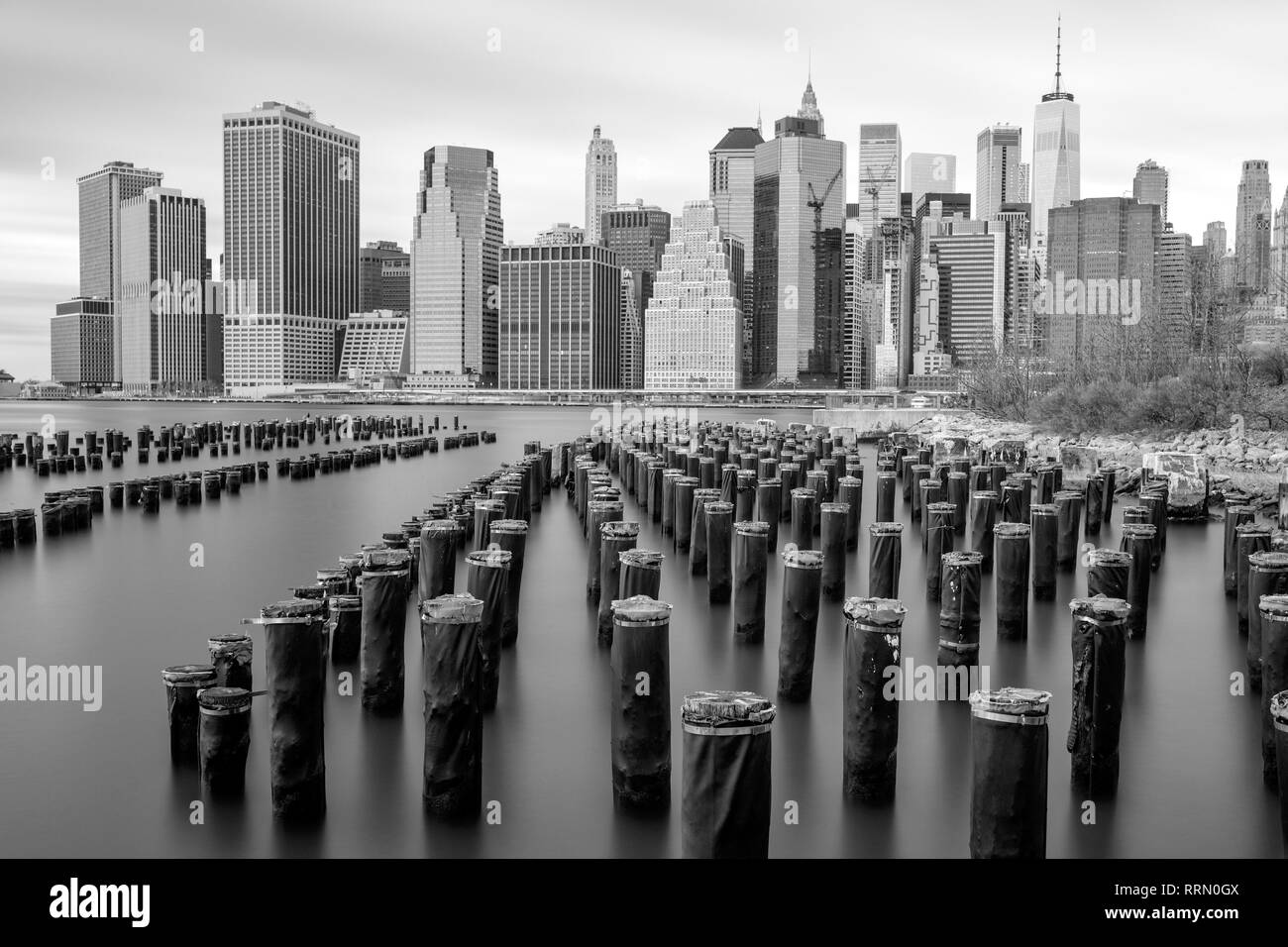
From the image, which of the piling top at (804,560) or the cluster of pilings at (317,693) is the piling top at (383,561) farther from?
the piling top at (804,560)

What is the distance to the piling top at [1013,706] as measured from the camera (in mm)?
6559

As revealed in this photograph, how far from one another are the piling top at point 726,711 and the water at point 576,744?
5.03 ft

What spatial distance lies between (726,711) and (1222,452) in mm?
23207

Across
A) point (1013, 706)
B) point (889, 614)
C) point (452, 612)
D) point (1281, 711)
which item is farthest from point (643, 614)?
point (1281, 711)

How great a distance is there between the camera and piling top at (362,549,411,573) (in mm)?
10852

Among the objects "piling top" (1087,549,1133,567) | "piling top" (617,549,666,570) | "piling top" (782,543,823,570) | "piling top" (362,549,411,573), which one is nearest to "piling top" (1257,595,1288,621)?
"piling top" (1087,549,1133,567)

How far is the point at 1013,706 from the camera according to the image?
657cm

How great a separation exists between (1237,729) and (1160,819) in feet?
9.23

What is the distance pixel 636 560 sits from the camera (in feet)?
37.8

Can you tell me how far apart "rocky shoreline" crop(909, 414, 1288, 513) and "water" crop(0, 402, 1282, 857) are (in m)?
6.03

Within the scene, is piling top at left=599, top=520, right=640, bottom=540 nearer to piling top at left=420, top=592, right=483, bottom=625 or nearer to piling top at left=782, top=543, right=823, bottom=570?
piling top at left=782, top=543, right=823, bottom=570

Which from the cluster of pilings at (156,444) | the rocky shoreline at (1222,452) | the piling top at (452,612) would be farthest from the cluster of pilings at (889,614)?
the cluster of pilings at (156,444)

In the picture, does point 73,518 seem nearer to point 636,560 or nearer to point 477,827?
point 636,560
